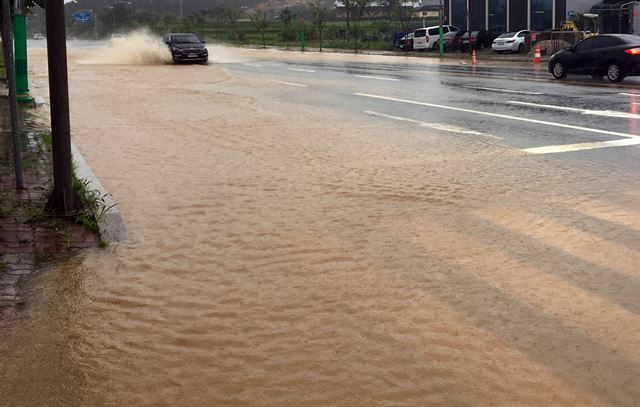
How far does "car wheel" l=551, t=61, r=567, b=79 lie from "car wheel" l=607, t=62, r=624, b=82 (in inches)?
63.4

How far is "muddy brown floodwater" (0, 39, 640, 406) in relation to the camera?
409cm

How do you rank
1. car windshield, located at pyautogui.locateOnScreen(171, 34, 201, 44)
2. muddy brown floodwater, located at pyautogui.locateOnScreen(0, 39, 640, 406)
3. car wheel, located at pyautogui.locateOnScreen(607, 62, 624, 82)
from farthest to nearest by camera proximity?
car windshield, located at pyautogui.locateOnScreen(171, 34, 201, 44) → car wheel, located at pyautogui.locateOnScreen(607, 62, 624, 82) → muddy brown floodwater, located at pyautogui.locateOnScreen(0, 39, 640, 406)

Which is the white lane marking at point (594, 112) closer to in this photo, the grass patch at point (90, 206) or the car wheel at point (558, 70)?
the car wheel at point (558, 70)

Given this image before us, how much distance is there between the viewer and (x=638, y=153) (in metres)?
10.6

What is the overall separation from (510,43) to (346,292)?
4125 centimetres

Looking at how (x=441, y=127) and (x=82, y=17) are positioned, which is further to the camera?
(x=82, y=17)

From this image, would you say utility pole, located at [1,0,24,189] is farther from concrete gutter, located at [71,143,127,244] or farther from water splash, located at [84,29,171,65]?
water splash, located at [84,29,171,65]

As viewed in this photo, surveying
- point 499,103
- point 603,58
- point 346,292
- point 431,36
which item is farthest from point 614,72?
point 431,36

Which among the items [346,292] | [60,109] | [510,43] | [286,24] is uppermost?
[286,24]

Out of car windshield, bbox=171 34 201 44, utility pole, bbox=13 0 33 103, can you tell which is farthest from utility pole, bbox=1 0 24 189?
car windshield, bbox=171 34 201 44

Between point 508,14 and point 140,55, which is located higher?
point 508,14

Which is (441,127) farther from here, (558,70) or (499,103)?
(558,70)

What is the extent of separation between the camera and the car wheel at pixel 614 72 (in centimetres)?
2294

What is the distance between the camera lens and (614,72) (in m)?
23.1
